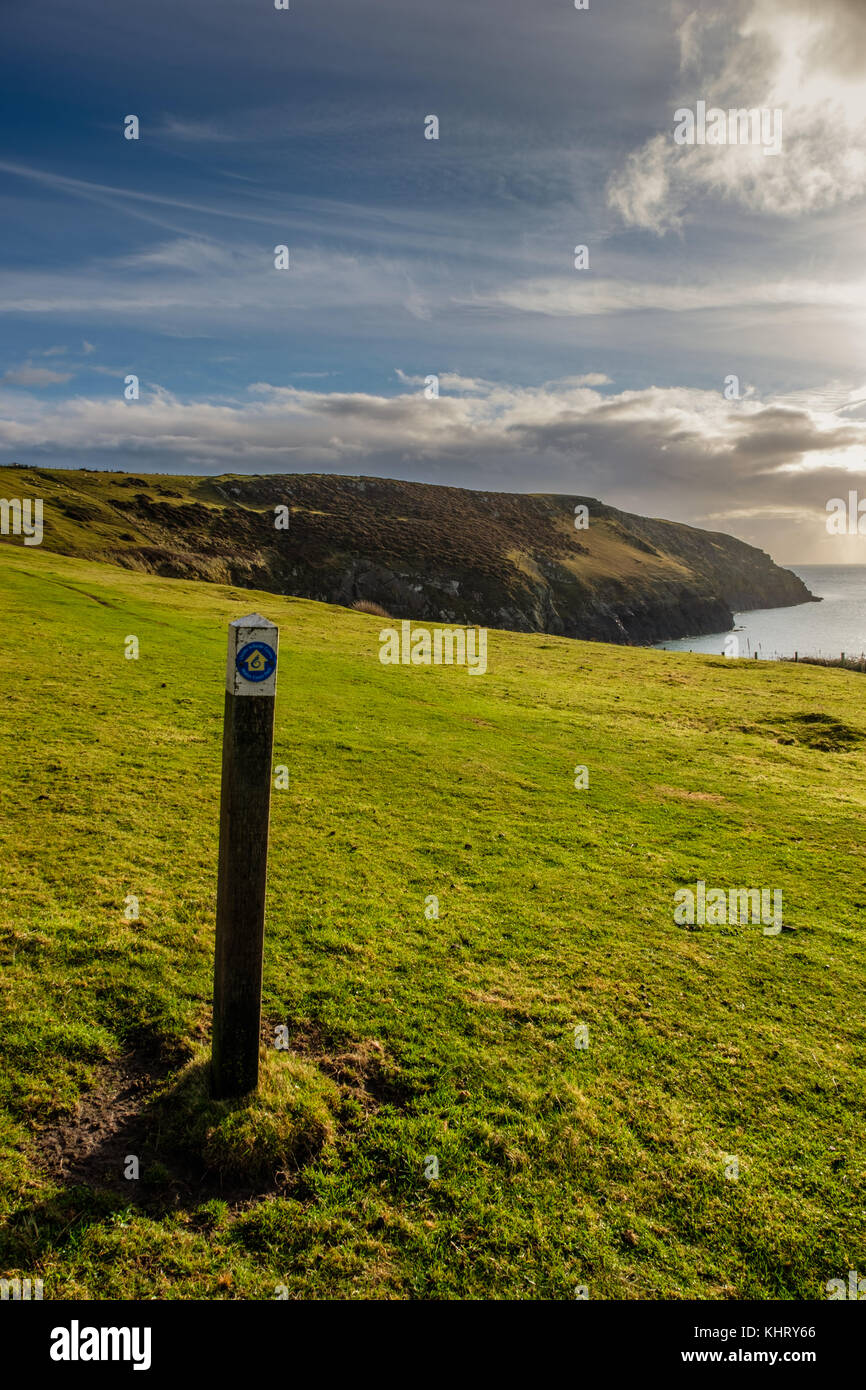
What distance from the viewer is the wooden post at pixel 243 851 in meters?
5.43

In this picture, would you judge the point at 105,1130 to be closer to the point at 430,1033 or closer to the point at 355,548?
the point at 430,1033

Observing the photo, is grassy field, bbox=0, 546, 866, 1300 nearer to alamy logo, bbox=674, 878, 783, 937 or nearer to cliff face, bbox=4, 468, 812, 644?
alamy logo, bbox=674, 878, 783, 937

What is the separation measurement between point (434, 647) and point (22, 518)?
71450mm

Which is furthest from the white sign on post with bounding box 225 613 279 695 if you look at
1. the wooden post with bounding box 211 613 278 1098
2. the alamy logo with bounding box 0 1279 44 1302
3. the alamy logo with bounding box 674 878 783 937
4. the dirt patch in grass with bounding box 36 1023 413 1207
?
the alamy logo with bounding box 674 878 783 937

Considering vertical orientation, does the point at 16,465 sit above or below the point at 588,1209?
above

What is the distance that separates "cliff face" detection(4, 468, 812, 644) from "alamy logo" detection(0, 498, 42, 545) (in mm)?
1660

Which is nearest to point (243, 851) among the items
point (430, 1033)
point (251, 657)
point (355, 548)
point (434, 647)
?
point (251, 657)

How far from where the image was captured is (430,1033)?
284 inches

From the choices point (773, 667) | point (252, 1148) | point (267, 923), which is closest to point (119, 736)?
point (267, 923)

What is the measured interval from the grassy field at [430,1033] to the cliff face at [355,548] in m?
82.1
